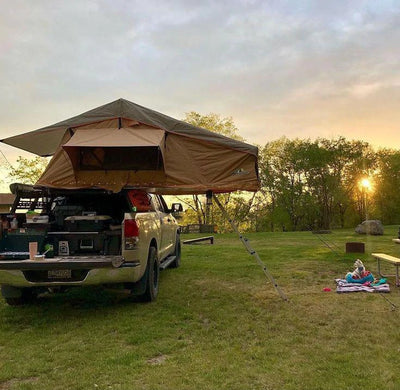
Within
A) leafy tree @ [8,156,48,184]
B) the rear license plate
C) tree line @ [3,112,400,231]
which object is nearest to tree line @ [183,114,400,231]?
tree line @ [3,112,400,231]

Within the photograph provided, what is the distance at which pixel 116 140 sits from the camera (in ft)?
19.6

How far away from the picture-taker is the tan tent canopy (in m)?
6.18

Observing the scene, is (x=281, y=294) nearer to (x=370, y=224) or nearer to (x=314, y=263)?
(x=314, y=263)

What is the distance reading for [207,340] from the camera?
448 centimetres

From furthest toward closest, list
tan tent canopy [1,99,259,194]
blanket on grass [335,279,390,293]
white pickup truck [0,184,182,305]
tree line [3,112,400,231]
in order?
tree line [3,112,400,231], blanket on grass [335,279,390,293], tan tent canopy [1,99,259,194], white pickup truck [0,184,182,305]

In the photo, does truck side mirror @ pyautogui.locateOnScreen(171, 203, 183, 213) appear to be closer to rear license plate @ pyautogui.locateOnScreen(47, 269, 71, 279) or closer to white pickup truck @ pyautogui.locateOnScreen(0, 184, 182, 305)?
white pickup truck @ pyautogui.locateOnScreen(0, 184, 182, 305)

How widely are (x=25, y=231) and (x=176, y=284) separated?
3.08 m

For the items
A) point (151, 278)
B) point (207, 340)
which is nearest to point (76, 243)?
point (151, 278)

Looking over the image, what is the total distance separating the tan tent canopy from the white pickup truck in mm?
340

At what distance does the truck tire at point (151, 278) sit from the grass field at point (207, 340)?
0.13 metres

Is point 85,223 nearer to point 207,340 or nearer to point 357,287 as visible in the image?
point 207,340

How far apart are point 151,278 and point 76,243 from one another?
122 cm

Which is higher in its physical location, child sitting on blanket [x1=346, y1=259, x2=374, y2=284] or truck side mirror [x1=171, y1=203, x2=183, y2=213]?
truck side mirror [x1=171, y1=203, x2=183, y2=213]

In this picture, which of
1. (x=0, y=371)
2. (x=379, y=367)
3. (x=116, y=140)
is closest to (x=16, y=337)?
(x=0, y=371)
